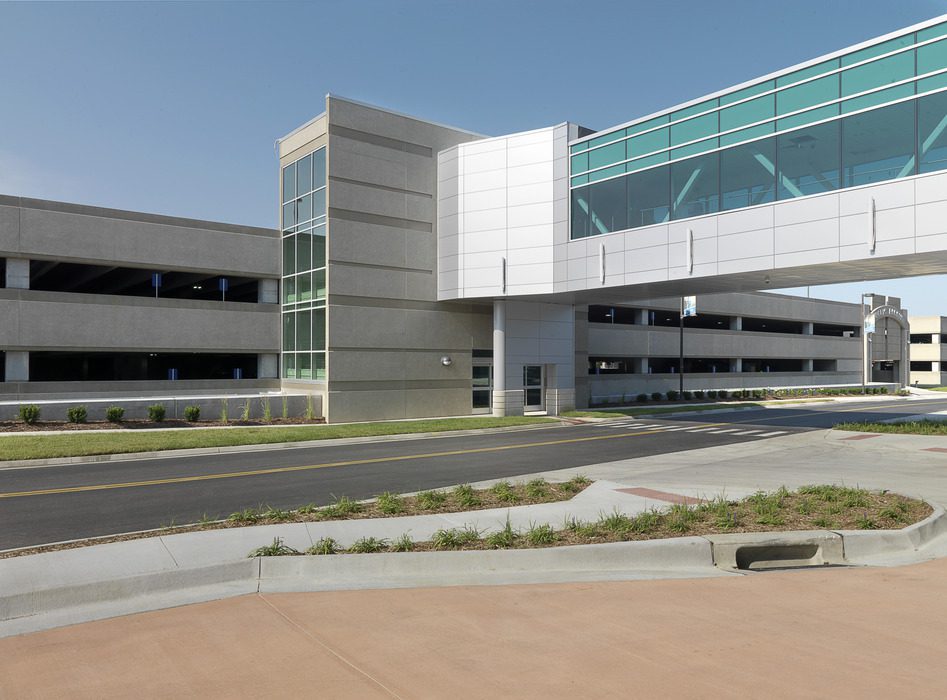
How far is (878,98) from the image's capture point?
69.1 ft

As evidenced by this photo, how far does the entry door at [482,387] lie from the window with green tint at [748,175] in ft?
49.8

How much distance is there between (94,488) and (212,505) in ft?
11.5

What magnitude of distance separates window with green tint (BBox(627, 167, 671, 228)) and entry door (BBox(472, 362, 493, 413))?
38.3ft

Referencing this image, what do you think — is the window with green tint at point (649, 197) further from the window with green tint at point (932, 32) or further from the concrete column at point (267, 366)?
the concrete column at point (267, 366)

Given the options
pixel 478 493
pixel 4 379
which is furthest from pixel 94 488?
pixel 4 379

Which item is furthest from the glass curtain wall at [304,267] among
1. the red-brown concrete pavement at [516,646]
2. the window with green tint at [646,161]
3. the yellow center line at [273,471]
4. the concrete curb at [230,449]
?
the red-brown concrete pavement at [516,646]

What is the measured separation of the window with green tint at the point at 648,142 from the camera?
87.1 ft

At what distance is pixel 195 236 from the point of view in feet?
103

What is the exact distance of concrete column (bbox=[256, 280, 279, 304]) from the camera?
33956mm

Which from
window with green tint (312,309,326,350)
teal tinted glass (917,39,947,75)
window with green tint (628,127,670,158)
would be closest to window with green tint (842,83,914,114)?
teal tinted glass (917,39,947,75)

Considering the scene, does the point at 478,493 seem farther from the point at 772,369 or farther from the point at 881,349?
the point at 881,349

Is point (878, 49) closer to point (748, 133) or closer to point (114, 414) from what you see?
point (748, 133)

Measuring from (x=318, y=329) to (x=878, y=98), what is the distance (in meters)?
22.8

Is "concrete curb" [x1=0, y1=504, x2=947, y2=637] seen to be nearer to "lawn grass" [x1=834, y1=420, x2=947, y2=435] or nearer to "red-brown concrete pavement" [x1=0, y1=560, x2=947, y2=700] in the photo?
"red-brown concrete pavement" [x1=0, y1=560, x2=947, y2=700]
